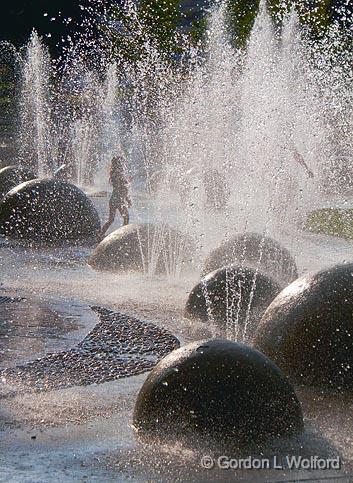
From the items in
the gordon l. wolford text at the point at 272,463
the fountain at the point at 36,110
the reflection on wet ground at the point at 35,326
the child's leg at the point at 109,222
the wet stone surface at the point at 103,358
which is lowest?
the gordon l. wolford text at the point at 272,463

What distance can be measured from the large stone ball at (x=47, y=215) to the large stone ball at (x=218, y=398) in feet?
29.7

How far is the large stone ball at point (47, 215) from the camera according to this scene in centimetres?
1542

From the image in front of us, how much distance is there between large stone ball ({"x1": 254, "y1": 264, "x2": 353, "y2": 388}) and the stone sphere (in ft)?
40.7

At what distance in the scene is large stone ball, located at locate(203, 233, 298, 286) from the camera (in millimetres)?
11422

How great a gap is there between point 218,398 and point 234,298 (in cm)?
365

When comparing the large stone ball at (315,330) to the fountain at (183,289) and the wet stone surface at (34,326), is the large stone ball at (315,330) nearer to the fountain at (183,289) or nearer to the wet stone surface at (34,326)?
the fountain at (183,289)

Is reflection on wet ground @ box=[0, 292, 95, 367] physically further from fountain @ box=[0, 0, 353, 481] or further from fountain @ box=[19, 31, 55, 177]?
fountain @ box=[19, 31, 55, 177]

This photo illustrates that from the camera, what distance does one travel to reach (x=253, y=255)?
11562mm

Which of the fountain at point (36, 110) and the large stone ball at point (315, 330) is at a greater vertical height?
the fountain at point (36, 110)

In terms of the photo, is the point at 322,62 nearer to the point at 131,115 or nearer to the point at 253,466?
the point at 131,115

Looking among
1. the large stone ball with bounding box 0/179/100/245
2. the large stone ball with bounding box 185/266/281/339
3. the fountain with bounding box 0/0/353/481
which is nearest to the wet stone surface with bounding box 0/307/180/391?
the fountain with bounding box 0/0/353/481

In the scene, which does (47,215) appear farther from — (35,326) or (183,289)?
(35,326)

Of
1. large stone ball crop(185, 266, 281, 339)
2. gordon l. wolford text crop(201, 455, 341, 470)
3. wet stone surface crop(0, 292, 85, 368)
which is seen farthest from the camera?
large stone ball crop(185, 266, 281, 339)

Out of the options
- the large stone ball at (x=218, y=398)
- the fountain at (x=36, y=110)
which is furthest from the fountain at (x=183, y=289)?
the fountain at (x=36, y=110)
